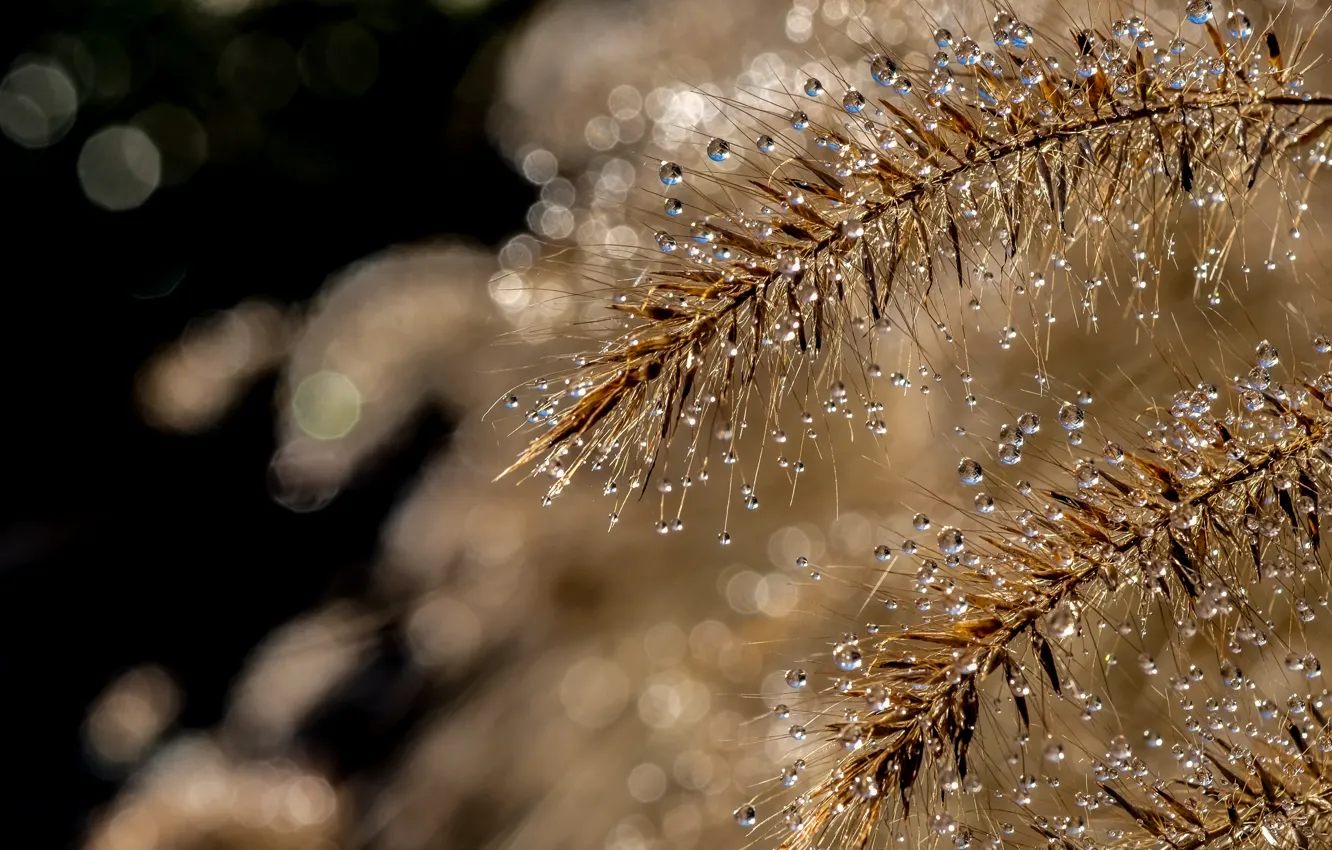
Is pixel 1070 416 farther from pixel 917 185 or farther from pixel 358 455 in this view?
pixel 358 455

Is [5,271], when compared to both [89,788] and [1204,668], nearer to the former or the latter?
[89,788]

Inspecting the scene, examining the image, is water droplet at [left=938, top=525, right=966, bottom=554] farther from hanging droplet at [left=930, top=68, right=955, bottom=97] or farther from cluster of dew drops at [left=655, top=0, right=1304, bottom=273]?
hanging droplet at [left=930, top=68, right=955, bottom=97]

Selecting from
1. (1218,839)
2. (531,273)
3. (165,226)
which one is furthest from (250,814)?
(165,226)

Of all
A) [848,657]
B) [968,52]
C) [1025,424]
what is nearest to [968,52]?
[968,52]

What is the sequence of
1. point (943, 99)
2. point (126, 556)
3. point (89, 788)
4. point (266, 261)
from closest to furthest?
point (943, 99) → point (89, 788) → point (126, 556) → point (266, 261)

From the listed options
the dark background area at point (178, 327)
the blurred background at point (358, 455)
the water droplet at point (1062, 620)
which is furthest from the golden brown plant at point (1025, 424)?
the dark background area at point (178, 327)

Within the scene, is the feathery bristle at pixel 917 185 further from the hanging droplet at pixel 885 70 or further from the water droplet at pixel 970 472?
the water droplet at pixel 970 472
